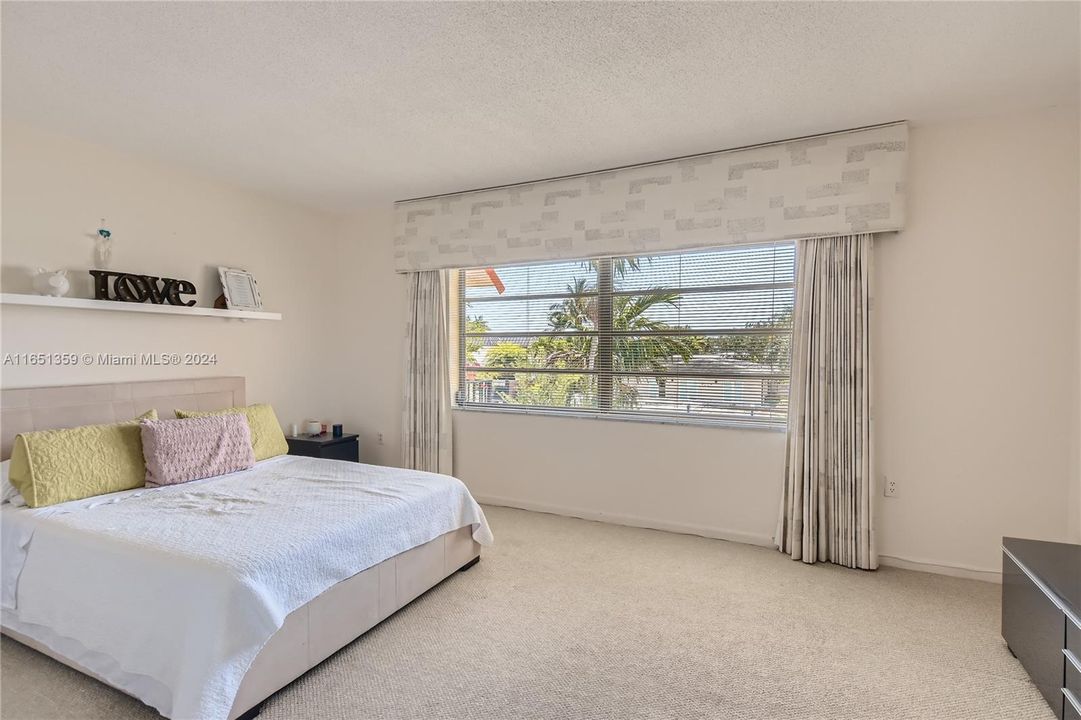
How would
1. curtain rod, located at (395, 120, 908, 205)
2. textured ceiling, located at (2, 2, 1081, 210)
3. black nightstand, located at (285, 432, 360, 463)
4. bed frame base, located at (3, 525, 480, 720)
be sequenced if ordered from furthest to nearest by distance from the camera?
black nightstand, located at (285, 432, 360, 463) < curtain rod, located at (395, 120, 908, 205) < textured ceiling, located at (2, 2, 1081, 210) < bed frame base, located at (3, 525, 480, 720)

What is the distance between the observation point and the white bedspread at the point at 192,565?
1.75 m

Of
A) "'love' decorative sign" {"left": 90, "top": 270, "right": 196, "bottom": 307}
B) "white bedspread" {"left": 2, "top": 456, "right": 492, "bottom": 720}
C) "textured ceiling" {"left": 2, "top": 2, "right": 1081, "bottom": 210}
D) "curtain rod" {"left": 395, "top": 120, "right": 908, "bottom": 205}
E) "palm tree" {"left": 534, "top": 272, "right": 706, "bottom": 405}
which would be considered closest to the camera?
"white bedspread" {"left": 2, "top": 456, "right": 492, "bottom": 720}

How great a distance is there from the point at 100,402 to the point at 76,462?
627 mm

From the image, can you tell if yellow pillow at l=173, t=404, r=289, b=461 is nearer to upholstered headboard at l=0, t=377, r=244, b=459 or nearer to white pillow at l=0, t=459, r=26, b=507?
upholstered headboard at l=0, t=377, r=244, b=459

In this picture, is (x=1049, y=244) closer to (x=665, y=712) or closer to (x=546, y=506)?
(x=665, y=712)

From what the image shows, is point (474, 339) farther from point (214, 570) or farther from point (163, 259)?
point (214, 570)

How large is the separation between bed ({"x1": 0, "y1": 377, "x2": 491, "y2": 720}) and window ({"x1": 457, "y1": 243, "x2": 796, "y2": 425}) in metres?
1.54

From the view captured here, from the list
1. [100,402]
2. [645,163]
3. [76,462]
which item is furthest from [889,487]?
[100,402]

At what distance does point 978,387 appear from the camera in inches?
116

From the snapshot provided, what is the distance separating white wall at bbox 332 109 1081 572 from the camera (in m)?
2.77

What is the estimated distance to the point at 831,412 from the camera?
318 centimetres

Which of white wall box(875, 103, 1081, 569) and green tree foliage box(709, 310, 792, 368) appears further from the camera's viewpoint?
green tree foliage box(709, 310, 792, 368)

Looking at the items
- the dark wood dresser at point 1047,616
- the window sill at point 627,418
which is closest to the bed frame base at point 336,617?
the window sill at point 627,418

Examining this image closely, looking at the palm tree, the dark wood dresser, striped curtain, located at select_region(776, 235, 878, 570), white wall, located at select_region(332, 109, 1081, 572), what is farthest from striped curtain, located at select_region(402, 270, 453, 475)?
the dark wood dresser
